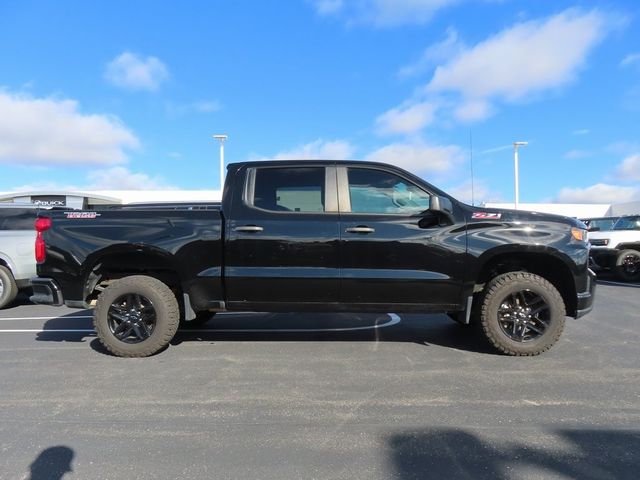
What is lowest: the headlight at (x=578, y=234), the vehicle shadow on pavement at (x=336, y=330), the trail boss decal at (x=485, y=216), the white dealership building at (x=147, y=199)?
the vehicle shadow on pavement at (x=336, y=330)

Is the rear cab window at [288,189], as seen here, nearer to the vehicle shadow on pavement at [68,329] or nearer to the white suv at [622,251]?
the vehicle shadow on pavement at [68,329]

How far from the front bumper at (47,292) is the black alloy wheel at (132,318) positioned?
0.59m

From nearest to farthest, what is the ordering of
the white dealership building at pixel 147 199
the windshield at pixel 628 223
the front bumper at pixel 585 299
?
the front bumper at pixel 585 299, the windshield at pixel 628 223, the white dealership building at pixel 147 199

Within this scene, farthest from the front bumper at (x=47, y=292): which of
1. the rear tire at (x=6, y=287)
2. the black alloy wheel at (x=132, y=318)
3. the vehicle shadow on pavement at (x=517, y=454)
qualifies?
the vehicle shadow on pavement at (x=517, y=454)

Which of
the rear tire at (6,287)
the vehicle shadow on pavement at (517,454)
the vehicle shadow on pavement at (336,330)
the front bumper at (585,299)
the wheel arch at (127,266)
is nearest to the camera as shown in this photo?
the vehicle shadow on pavement at (517,454)

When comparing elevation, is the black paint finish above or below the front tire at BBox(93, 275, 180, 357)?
above

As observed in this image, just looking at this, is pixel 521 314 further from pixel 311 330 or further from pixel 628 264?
pixel 628 264

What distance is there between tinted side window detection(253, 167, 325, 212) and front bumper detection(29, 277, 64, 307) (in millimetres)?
2306

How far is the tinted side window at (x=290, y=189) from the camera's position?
5.24 m

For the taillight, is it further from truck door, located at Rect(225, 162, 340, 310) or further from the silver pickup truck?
the silver pickup truck

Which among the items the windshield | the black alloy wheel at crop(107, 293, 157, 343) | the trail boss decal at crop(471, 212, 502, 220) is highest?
the windshield

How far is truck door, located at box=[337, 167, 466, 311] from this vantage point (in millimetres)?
5031

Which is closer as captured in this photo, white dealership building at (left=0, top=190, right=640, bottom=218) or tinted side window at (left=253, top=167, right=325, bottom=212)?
tinted side window at (left=253, top=167, right=325, bottom=212)

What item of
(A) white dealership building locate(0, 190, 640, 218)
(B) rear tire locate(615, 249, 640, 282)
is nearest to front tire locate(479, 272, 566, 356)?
(B) rear tire locate(615, 249, 640, 282)
